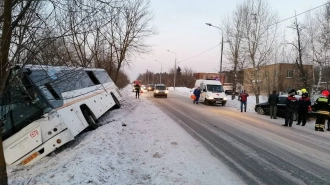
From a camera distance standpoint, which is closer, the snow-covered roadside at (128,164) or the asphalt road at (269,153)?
the snow-covered roadside at (128,164)

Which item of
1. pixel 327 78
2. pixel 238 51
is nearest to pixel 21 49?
pixel 238 51

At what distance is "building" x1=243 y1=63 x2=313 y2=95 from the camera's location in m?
28.3

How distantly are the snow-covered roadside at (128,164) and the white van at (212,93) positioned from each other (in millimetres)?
16763

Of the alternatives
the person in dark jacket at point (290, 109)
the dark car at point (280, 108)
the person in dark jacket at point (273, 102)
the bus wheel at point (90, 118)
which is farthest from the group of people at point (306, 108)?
the bus wheel at point (90, 118)

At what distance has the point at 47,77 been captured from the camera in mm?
4594

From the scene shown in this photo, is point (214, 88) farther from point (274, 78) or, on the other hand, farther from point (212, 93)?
point (274, 78)

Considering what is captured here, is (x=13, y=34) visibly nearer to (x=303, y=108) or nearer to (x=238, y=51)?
(x=303, y=108)

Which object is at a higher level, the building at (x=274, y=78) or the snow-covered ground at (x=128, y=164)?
the building at (x=274, y=78)

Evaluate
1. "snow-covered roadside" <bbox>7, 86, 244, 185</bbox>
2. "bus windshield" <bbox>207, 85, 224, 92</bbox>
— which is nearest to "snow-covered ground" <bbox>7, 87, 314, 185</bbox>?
"snow-covered roadside" <bbox>7, 86, 244, 185</bbox>

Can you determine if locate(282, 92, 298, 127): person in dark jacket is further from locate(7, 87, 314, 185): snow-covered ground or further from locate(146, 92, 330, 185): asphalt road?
locate(7, 87, 314, 185): snow-covered ground

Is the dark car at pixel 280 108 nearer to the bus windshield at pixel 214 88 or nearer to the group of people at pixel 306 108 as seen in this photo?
the group of people at pixel 306 108

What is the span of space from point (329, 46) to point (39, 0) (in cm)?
2960

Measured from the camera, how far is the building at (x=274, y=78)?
2833cm

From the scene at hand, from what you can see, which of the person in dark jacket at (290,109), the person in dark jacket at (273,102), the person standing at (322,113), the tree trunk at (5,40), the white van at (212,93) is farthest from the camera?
the white van at (212,93)
